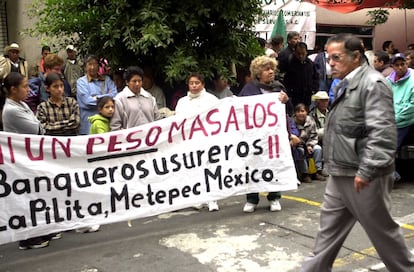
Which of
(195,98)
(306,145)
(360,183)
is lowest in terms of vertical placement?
(306,145)

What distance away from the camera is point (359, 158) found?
3.29 meters

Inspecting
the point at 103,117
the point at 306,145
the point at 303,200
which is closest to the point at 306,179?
the point at 306,145

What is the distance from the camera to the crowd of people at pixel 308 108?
3266mm

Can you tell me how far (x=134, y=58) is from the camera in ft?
22.4

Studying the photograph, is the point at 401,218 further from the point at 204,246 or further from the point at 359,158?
the point at 359,158

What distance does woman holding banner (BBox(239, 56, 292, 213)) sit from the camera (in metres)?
5.50

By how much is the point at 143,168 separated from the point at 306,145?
2990 mm

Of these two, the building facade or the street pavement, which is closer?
the street pavement

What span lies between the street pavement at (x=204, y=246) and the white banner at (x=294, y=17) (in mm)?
5788

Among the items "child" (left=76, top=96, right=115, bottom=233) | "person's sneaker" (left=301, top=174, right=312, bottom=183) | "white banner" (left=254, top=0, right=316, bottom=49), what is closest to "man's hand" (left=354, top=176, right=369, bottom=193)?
"child" (left=76, top=96, right=115, bottom=233)

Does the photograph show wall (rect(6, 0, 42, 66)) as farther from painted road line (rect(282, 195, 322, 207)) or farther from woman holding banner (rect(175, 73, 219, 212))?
painted road line (rect(282, 195, 322, 207))

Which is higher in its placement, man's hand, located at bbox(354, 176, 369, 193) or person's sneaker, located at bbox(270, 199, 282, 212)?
man's hand, located at bbox(354, 176, 369, 193)

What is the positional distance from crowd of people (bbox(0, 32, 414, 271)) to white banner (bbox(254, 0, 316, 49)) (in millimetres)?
1749

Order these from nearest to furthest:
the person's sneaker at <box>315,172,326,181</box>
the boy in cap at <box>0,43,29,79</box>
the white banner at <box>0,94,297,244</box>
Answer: the white banner at <box>0,94,297,244</box> → the person's sneaker at <box>315,172,326,181</box> → the boy in cap at <box>0,43,29,79</box>
